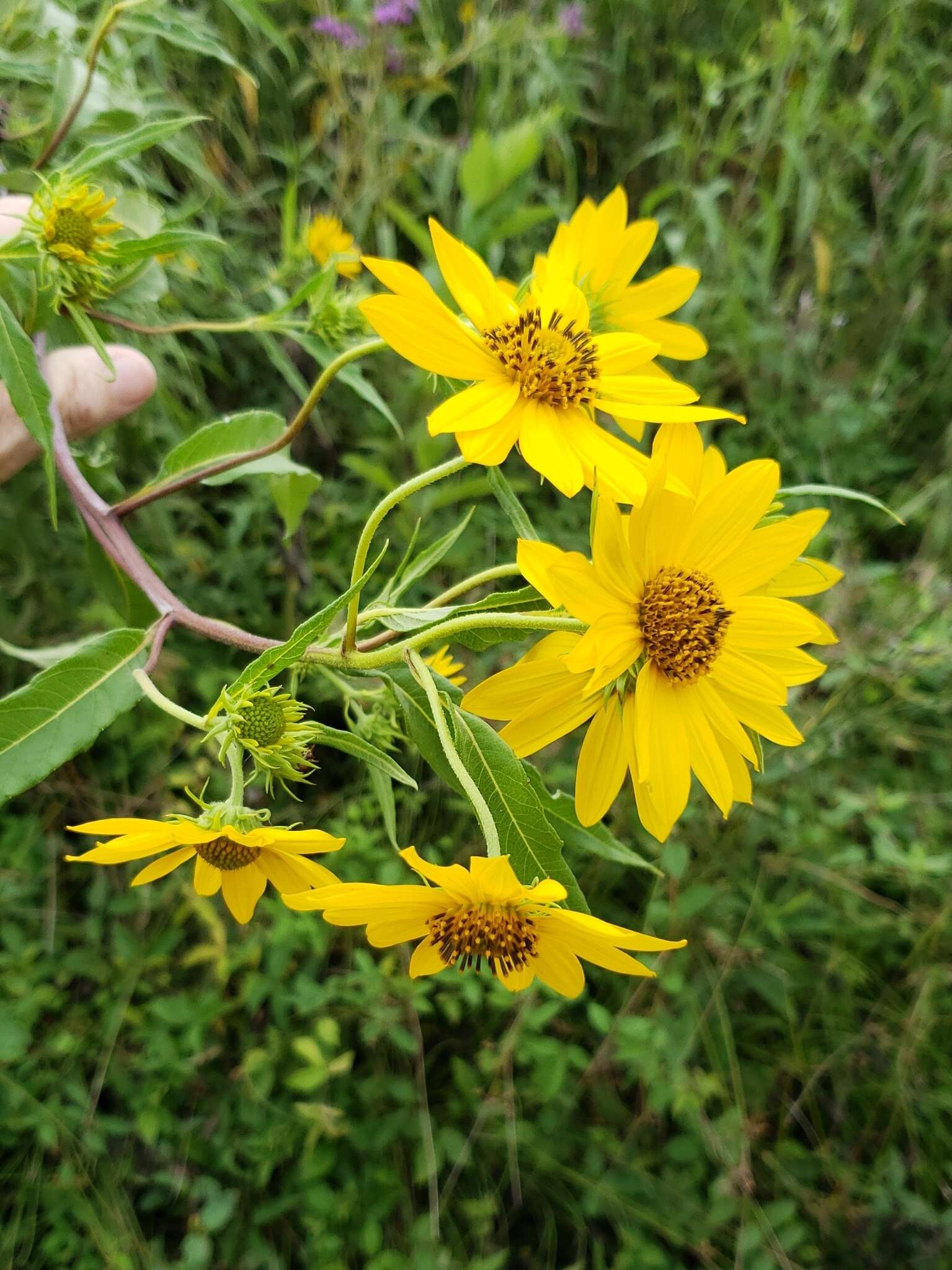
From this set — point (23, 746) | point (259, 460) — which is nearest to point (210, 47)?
point (259, 460)

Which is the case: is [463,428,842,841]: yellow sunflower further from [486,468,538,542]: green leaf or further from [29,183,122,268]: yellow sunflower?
[29,183,122,268]: yellow sunflower

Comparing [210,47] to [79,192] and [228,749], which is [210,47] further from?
[228,749]

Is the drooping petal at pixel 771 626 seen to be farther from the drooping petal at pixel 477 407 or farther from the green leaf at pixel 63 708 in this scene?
the green leaf at pixel 63 708

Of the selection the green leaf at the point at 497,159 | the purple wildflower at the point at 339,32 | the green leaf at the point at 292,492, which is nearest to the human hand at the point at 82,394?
the green leaf at the point at 292,492

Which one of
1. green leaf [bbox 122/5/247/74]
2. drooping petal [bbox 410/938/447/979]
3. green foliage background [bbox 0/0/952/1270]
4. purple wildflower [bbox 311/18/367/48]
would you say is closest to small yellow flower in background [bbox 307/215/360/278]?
green foliage background [bbox 0/0/952/1270]

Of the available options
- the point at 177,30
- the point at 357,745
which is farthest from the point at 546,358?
the point at 177,30

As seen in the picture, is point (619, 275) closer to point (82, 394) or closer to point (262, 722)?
point (262, 722)
